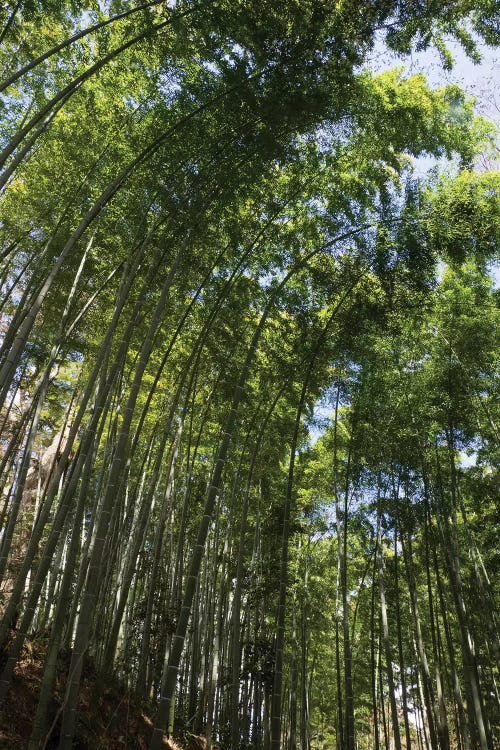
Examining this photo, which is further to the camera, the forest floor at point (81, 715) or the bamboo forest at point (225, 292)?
the bamboo forest at point (225, 292)

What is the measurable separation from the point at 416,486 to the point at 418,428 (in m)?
1.06

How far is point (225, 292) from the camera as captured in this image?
16.8ft

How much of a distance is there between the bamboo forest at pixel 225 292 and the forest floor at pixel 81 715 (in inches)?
1.2

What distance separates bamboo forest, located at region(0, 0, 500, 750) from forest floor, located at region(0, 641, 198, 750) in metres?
0.03

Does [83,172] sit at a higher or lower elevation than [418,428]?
higher

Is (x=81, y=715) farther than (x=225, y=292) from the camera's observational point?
No

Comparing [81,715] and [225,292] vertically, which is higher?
[225,292]

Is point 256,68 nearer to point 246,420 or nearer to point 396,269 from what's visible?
point 396,269

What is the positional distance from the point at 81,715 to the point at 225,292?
4029mm

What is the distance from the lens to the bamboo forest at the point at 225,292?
12.5 feet

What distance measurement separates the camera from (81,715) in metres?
4.20

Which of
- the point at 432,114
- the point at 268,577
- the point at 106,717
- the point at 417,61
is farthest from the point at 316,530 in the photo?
the point at 417,61

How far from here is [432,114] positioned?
5.26 m

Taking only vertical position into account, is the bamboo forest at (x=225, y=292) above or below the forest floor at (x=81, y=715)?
above
